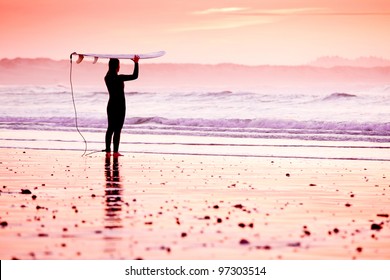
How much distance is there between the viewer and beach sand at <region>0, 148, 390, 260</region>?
398 inches

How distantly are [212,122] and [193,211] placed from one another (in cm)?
2849

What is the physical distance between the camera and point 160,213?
1241cm

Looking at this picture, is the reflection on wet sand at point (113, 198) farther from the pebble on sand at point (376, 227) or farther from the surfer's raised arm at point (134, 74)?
the surfer's raised arm at point (134, 74)

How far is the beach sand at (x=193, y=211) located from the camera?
10117mm

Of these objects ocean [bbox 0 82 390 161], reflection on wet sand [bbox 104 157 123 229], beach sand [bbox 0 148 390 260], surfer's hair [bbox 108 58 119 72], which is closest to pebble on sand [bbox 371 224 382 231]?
beach sand [bbox 0 148 390 260]

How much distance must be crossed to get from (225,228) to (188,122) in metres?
30.9

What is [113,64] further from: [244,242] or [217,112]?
[217,112]

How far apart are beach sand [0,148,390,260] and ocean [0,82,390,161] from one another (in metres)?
5.06

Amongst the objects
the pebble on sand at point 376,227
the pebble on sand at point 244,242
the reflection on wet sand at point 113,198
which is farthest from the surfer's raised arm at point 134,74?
the pebble on sand at point 244,242

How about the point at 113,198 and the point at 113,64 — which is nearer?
the point at 113,198

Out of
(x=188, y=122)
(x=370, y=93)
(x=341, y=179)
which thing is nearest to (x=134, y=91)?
(x=370, y=93)

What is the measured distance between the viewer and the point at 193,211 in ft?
41.6

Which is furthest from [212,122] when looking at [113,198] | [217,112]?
[113,198]

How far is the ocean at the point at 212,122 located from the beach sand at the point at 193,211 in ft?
16.6
